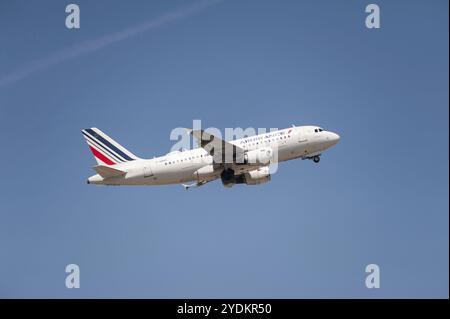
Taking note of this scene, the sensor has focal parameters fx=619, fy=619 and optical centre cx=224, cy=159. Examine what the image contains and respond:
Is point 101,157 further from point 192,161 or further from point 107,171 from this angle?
point 192,161

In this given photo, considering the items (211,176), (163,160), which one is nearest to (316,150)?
(211,176)

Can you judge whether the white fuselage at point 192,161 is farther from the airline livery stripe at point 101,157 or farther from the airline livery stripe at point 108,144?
the airline livery stripe at point 101,157

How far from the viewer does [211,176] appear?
6269 centimetres

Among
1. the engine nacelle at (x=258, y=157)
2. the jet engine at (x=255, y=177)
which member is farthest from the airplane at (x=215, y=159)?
the jet engine at (x=255, y=177)

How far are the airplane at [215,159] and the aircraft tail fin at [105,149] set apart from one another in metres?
0.10

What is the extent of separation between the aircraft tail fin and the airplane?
0.10 m

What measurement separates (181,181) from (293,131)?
1251 centimetres

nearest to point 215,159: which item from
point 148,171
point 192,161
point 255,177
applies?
point 192,161

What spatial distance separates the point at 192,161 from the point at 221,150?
332 cm

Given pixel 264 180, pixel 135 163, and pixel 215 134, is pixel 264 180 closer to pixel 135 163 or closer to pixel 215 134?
pixel 215 134

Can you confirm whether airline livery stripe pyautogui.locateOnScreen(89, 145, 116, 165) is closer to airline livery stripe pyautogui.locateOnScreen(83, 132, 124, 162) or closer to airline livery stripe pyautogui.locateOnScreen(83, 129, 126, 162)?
airline livery stripe pyautogui.locateOnScreen(83, 132, 124, 162)

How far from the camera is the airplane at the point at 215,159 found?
6078cm

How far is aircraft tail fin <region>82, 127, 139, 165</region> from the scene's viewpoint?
64312mm
